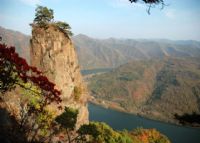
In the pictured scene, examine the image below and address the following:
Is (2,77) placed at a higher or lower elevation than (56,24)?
lower

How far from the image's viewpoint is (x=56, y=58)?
2365 inches

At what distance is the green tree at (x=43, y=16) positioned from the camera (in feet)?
184

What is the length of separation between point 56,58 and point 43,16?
922 centimetres

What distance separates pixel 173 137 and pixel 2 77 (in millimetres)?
173342

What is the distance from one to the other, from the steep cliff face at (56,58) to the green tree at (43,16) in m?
1.32

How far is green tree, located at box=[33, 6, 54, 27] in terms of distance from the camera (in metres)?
56.1

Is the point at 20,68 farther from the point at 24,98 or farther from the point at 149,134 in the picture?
the point at 149,134

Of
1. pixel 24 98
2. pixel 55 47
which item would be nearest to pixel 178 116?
pixel 24 98

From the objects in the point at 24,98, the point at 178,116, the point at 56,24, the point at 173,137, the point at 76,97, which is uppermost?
the point at 56,24

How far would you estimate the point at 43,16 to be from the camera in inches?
2314

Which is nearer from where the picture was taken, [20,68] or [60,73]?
[20,68]

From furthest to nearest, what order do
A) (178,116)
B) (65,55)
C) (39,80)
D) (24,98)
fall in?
(65,55) → (24,98) → (39,80) → (178,116)

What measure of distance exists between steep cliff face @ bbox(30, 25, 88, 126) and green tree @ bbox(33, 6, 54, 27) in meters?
1.32

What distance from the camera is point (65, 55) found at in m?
62.1
